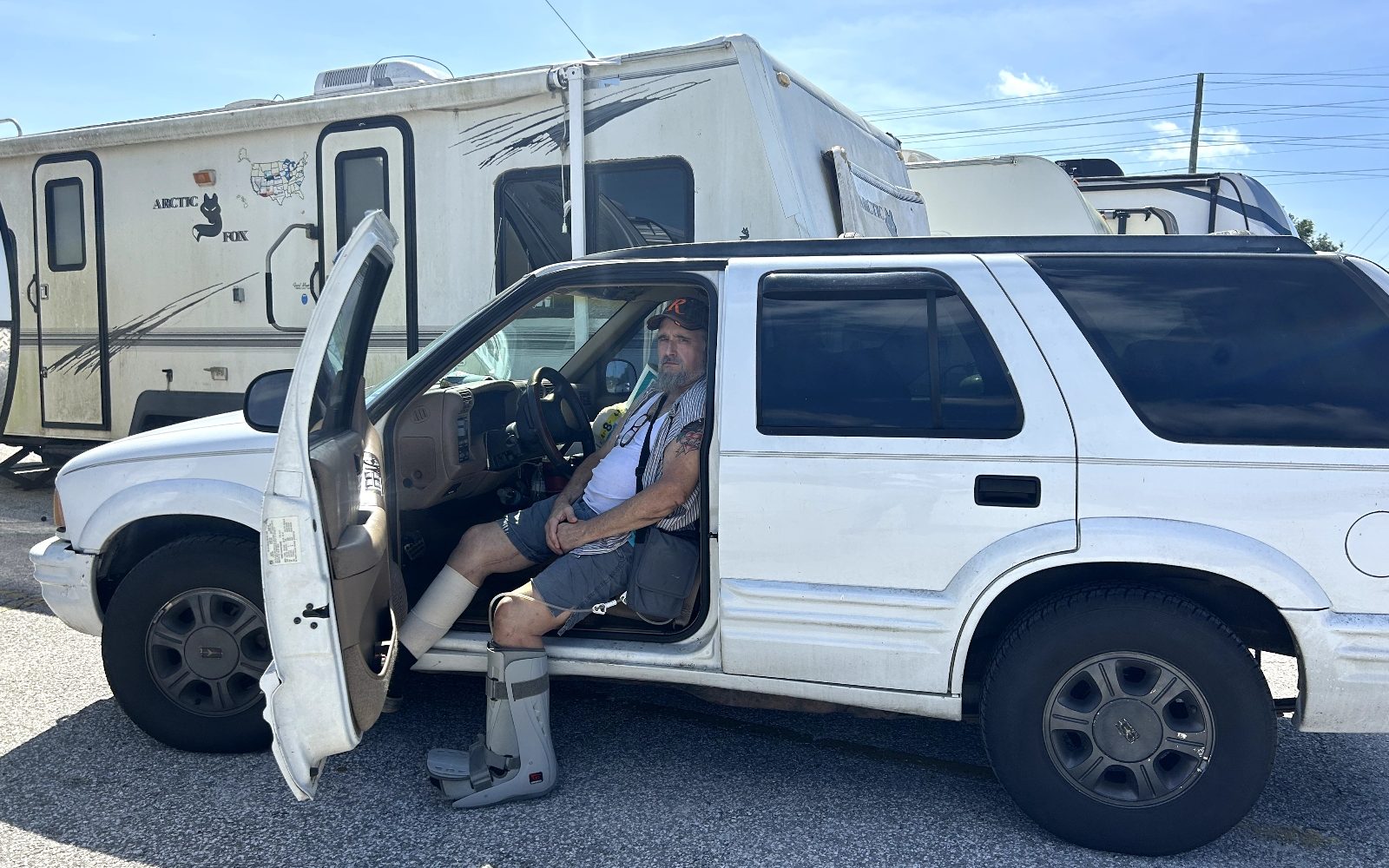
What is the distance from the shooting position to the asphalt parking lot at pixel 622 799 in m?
3.09

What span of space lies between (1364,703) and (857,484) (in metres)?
1.49

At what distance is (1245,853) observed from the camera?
3.12 m

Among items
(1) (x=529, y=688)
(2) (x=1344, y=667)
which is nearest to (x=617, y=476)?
(1) (x=529, y=688)

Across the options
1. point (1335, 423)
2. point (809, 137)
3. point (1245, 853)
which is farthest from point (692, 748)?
point (809, 137)

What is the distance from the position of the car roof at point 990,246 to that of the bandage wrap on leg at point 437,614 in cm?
122

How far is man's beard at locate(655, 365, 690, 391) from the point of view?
12.2 feet

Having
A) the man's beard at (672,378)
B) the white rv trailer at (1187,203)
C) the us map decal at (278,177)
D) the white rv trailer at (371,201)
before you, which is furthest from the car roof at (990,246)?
the white rv trailer at (1187,203)

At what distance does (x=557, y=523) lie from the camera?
3.57 meters

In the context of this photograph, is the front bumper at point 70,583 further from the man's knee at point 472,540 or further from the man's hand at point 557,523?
the man's hand at point 557,523

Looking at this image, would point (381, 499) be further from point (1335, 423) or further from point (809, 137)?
point (809, 137)

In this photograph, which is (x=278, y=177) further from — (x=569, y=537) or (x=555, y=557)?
(x=569, y=537)

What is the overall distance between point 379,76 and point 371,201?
1.07 meters

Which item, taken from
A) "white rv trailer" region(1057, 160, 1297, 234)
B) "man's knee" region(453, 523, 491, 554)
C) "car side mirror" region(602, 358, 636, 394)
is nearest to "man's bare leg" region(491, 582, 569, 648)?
"man's knee" region(453, 523, 491, 554)

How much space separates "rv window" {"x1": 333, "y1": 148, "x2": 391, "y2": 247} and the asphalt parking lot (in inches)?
134
